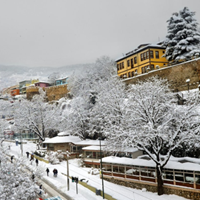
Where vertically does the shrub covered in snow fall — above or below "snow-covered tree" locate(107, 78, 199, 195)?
below

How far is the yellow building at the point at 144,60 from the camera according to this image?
4269cm

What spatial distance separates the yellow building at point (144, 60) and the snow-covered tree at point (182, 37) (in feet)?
16.1

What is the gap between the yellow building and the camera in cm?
4269

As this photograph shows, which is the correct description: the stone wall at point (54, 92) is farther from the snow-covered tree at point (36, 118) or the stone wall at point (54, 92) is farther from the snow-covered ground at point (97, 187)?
the snow-covered ground at point (97, 187)

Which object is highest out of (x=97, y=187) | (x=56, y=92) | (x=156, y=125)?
(x=56, y=92)

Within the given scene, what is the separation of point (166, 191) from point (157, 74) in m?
20.6

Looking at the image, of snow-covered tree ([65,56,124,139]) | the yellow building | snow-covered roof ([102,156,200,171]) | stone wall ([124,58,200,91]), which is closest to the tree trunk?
snow-covered roof ([102,156,200,171])

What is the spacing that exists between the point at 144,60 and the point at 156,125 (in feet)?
86.7

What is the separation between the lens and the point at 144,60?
43844mm

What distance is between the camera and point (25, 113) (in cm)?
4694

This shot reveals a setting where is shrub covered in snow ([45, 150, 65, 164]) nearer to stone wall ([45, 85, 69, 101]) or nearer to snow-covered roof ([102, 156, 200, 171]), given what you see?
snow-covered roof ([102, 156, 200, 171])

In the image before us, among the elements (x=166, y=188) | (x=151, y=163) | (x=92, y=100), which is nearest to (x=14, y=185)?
(x=151, y=163)

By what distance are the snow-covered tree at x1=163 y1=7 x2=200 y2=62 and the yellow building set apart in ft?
16.1

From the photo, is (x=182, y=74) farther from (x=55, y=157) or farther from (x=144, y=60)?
(x=55, y=157)
